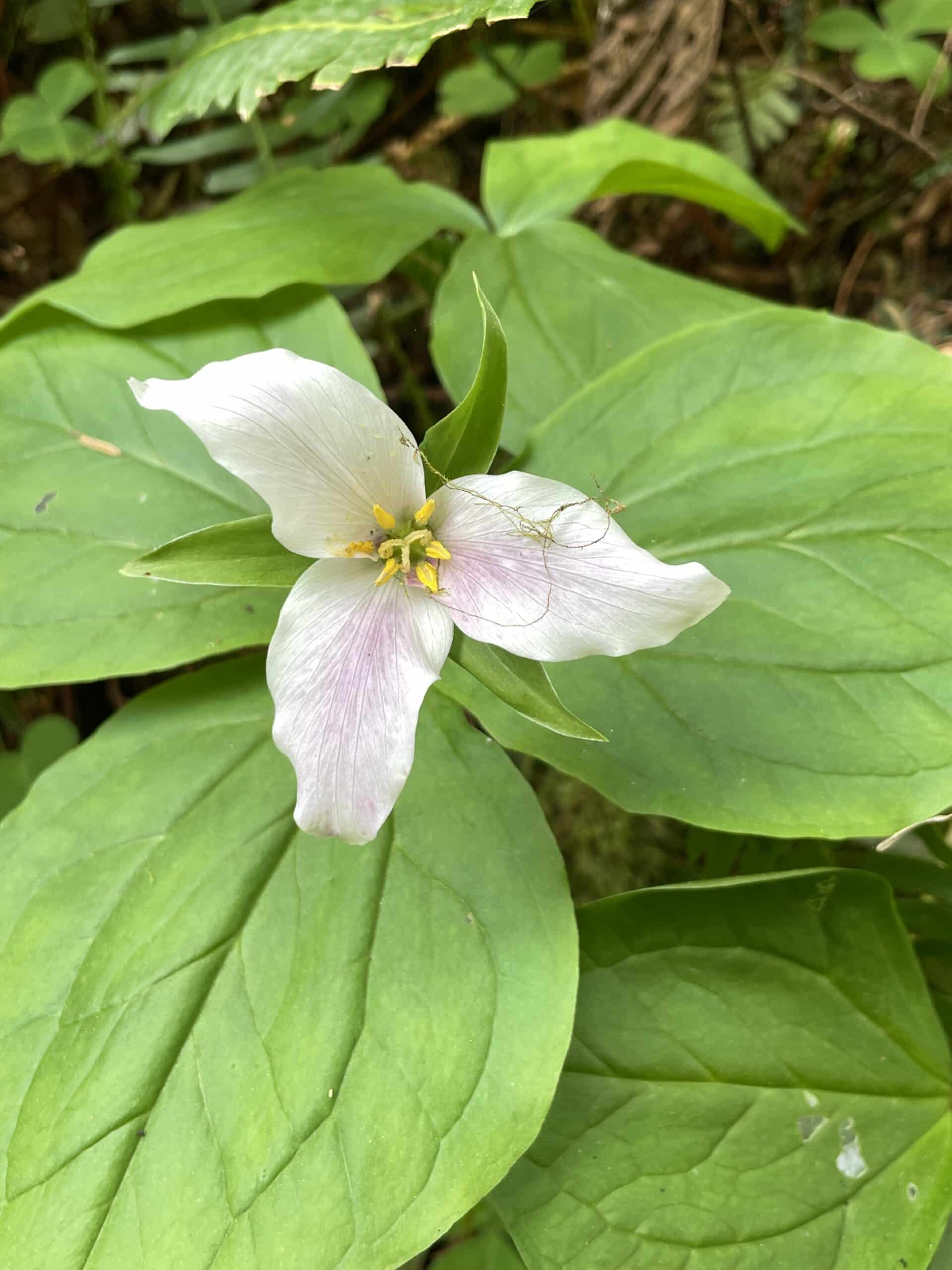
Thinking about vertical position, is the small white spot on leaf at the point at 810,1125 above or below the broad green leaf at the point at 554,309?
below

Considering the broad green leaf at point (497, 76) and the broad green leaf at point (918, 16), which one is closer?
the broad green leaf at point (918, 16)

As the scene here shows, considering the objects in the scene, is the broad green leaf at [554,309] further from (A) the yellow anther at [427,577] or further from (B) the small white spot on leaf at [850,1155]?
(B) the small white spot on leaf at [850,1155]

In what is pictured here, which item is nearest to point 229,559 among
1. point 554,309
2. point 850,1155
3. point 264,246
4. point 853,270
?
point 264,246

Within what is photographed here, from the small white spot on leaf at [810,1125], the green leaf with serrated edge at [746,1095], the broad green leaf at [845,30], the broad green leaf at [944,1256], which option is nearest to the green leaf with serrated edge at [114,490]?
the green leaf with serrated edge at [746,1095]

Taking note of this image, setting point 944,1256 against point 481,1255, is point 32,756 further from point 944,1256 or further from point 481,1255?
point 944,1256

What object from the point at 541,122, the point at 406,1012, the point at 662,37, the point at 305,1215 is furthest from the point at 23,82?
the point at 305,1215

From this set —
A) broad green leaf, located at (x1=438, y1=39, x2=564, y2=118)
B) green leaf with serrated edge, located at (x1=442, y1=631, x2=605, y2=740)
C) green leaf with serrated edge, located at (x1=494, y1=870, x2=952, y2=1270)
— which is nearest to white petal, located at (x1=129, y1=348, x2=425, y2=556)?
green leaf with serrated edge, located at (x1=442, y1=631, x2=605, y2=740)

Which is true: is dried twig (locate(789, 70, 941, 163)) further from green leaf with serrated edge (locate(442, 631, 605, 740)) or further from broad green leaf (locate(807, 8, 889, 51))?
green leaf with serrated edge (locate(442, 631, 605, 740))
